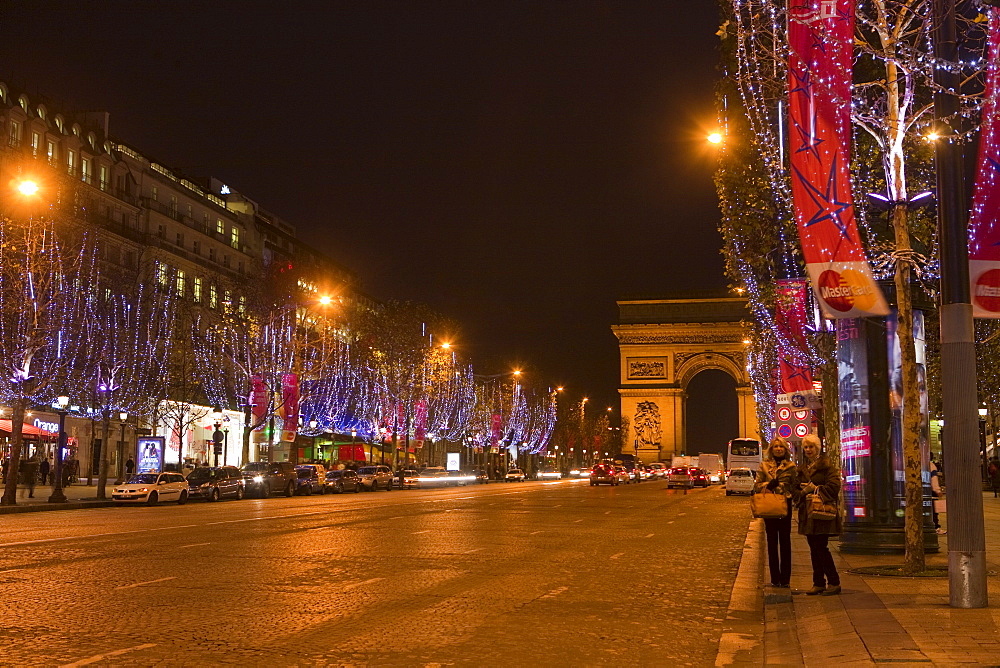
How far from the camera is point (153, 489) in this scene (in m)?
38.5

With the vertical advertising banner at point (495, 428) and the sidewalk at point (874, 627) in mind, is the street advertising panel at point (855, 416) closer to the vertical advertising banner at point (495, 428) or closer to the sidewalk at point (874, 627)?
the sidewalk at point (874, 627)

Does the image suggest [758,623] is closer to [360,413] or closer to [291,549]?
[291,549]

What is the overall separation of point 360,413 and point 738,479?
26078mm

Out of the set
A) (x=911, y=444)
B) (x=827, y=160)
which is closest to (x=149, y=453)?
(x=911, y=444)

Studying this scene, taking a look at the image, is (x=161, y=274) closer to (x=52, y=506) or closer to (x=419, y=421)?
(x=419, y=421)

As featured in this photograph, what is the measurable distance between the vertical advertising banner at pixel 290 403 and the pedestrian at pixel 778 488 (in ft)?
140

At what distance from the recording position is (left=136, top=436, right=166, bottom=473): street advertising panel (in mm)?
55875

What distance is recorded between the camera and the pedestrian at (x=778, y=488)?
38.7 feet

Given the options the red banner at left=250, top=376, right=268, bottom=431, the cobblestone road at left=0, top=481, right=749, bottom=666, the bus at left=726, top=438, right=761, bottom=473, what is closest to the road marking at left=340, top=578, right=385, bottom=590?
the cobblestone road at left=0, top=481, right=749, bottom=666

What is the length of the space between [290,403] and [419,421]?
19.8 metres

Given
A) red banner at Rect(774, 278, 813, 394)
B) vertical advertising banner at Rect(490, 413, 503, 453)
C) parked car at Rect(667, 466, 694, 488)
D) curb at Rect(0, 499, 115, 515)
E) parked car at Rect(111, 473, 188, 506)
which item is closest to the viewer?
red banner at Rect(774, 278, 813, 394)

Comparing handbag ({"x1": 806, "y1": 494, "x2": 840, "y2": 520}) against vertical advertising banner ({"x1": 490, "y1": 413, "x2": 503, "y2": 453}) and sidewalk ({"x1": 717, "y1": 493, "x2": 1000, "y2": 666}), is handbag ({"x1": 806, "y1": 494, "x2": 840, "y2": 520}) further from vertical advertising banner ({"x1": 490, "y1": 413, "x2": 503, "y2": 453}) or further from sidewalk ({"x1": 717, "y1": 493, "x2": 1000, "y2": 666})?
vertical advertising banner ({"x1": 490, "y1": 413, "x2": 503, "y2": 453})

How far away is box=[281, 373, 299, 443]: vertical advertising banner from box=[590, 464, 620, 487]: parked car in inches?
867

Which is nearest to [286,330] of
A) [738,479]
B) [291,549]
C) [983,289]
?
[738,479]
